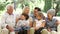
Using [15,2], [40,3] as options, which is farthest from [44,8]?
[15,2]

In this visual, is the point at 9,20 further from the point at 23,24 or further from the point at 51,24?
the point at 51,24

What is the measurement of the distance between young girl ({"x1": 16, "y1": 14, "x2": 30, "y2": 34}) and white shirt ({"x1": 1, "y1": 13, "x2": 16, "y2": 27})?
0.30ft

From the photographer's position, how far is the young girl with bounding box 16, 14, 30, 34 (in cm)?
253

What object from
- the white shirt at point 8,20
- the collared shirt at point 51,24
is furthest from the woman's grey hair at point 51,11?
the white shirt at point 8,20

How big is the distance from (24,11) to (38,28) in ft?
1.17

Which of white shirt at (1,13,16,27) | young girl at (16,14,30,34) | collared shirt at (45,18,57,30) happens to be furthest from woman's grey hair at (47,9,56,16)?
white shirt at (1,13,16,27)

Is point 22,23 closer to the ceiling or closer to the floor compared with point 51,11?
closer to the floor

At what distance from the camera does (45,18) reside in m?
Result: 2.62

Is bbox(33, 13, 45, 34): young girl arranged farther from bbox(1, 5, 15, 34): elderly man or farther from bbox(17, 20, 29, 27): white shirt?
bbox(1, 5, 15, 34): elderly man

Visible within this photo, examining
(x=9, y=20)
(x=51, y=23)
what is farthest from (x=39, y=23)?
(x=9, y=20)

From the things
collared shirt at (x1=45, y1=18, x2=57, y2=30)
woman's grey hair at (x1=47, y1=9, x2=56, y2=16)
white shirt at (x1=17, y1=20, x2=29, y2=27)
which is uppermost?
woman's grey hair at (x1=47, y1=9, x2=56, y2=16)

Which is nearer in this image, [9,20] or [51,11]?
[9,20]

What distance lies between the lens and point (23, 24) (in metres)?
2.56

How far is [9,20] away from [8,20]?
16mm
